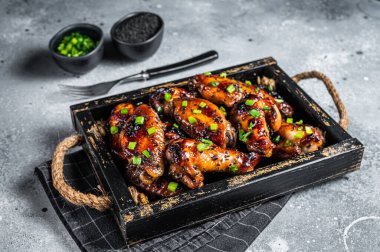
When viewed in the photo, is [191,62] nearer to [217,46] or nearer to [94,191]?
[217,46]

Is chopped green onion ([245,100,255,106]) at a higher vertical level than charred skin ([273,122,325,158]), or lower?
higher

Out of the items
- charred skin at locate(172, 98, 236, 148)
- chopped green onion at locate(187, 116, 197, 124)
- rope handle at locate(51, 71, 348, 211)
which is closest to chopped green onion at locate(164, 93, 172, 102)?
charred skin at locate(172, 98, 236, 148)

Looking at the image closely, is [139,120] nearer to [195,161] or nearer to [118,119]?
[118,119]

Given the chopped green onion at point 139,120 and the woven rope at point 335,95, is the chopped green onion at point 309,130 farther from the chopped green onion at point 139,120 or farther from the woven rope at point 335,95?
the chopped green onion at point 139,120

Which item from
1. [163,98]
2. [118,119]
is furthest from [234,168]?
[118,119]

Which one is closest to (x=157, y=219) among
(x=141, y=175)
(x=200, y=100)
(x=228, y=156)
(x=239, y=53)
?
(x=141, y=175)

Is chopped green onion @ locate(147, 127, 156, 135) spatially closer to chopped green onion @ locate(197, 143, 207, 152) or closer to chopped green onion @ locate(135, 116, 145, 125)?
chopped green onion @ locate(135, 116, 145, 125)
